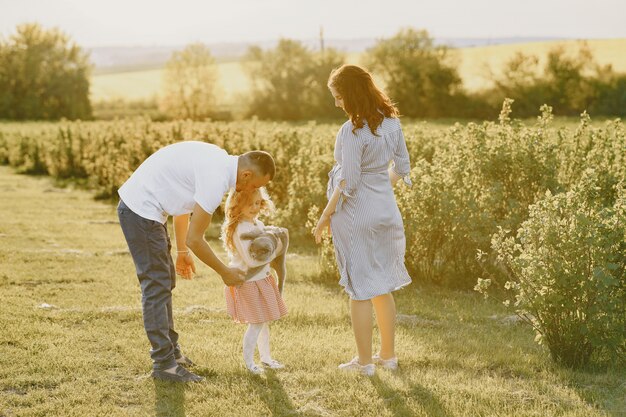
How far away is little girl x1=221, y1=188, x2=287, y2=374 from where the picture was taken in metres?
6.16

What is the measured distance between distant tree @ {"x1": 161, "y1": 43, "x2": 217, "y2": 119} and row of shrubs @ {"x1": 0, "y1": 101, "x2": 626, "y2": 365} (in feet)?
147

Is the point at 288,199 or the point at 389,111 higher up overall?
the point at 389,111

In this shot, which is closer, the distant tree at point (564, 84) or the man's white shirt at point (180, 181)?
the man's white shirt at point (180, 181)

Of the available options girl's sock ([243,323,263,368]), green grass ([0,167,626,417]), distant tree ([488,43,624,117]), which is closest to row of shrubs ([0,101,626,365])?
green grass ([0,167,626,417])

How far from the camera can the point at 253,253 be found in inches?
244

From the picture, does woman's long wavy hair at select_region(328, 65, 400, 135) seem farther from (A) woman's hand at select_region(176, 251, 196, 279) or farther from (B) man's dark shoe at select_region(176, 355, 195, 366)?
(B) man's dark shoe at select_region(176, 355, 195, 366)

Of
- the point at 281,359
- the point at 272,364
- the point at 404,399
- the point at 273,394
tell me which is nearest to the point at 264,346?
the point at 272,364

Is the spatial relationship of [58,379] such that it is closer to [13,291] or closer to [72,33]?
[13,291]

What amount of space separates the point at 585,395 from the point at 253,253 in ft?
8.43

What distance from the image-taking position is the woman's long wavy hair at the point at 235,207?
6117 millimetres

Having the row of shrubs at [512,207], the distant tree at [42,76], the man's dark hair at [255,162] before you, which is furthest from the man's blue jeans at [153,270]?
the distant tree at [42,76]

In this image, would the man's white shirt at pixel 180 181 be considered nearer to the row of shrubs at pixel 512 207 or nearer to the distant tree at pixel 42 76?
the row of shrubs at pixel 512 207

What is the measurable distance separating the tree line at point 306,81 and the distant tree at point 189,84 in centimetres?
8

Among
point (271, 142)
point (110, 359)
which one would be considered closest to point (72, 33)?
point (271, 142)
